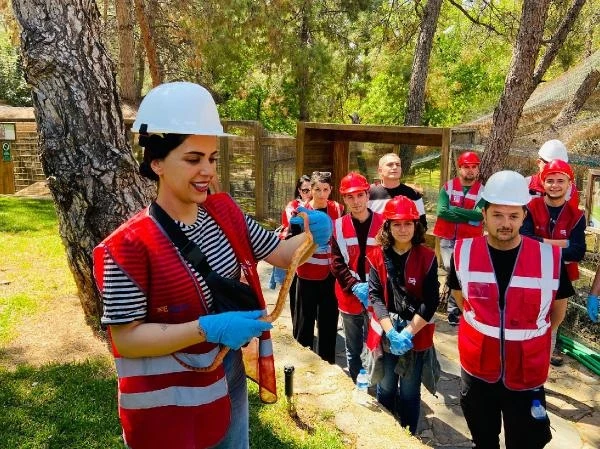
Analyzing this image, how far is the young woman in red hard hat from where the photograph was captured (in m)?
3.49

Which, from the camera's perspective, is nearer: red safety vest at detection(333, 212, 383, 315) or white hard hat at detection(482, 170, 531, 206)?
white hard hat at detection(482, 170, 531, 206)

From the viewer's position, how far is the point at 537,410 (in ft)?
9.30

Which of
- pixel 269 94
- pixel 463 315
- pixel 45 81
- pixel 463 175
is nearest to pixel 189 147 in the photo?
pixel 463 315

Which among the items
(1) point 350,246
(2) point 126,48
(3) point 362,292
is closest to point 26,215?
(2) point 126,48

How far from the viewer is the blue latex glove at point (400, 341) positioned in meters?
3.40

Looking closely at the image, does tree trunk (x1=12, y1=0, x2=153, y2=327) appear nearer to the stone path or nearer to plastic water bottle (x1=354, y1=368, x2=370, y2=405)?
the stone path

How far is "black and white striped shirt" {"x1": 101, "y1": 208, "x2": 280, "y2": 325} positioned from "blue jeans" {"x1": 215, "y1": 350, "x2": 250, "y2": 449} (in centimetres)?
35

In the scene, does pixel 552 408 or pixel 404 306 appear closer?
pixel 404 306

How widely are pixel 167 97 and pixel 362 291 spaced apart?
2562 millimetres

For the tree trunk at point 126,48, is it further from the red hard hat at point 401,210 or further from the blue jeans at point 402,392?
the blue jeans at point 402,392

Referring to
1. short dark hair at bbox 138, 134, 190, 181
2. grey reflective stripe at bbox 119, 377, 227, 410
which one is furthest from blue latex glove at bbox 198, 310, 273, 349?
short dark hair at bbox 138, 134, 190, 181

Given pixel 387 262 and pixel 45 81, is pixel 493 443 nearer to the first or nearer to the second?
pixel 387 262

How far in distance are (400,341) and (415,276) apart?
43 cm

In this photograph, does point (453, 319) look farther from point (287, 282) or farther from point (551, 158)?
point (287, 282)
